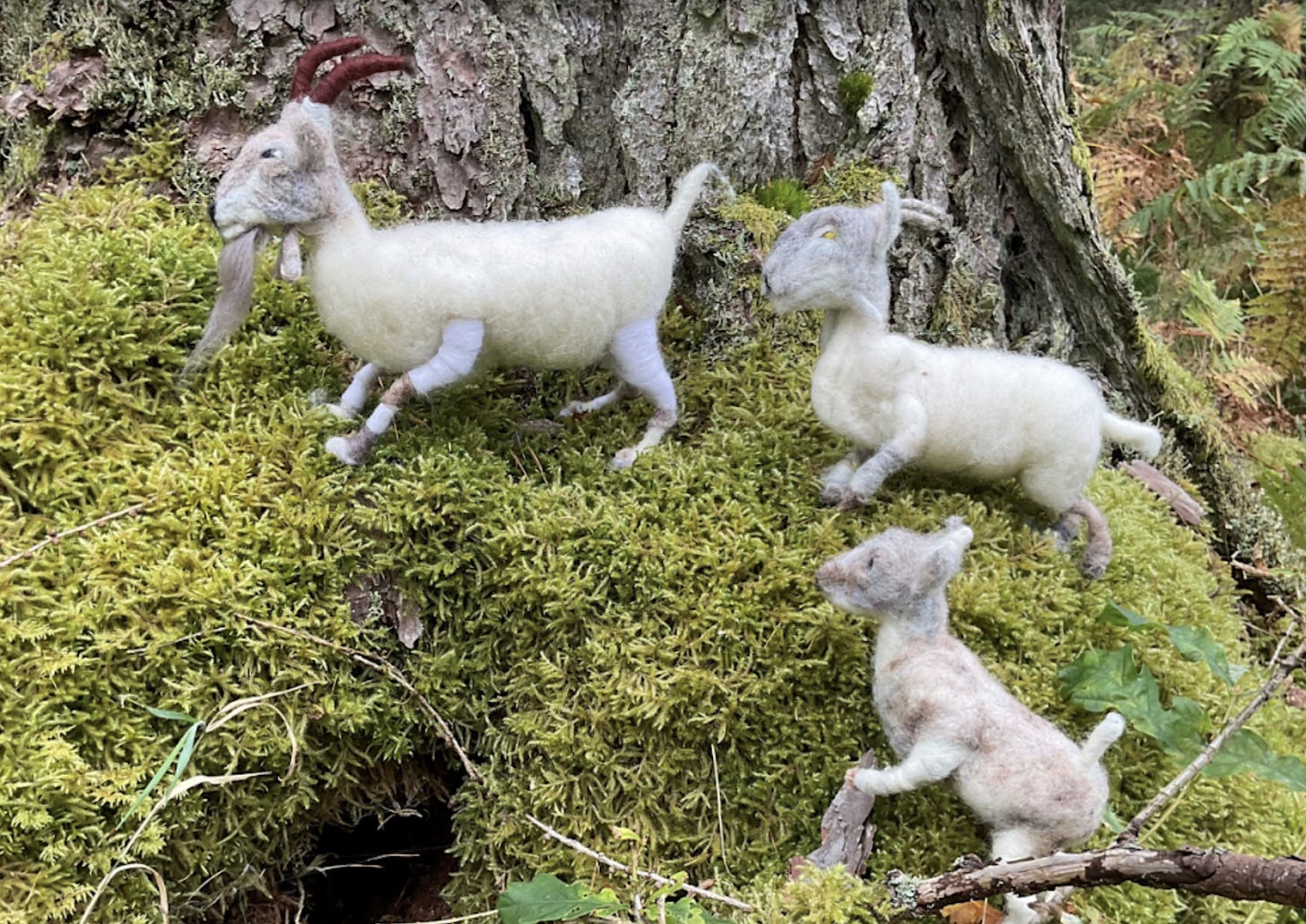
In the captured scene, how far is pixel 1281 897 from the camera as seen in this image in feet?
4.49

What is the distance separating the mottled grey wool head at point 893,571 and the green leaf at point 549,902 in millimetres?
706

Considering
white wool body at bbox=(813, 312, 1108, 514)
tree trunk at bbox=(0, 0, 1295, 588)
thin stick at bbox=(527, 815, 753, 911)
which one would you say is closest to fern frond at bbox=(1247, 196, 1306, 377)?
tree trunk at bbox=(0, 0, 1295, 588)

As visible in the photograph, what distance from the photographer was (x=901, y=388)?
7.08ft

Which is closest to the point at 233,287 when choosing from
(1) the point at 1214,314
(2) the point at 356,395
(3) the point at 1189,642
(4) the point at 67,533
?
(2) the point at 356,395

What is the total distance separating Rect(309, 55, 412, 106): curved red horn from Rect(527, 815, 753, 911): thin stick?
159 cm

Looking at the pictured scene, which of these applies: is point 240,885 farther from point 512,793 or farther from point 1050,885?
point 1050,885

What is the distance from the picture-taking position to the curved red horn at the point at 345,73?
2084mm

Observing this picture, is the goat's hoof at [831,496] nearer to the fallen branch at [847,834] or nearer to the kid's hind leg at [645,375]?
the kid's hind leg at [645,375]

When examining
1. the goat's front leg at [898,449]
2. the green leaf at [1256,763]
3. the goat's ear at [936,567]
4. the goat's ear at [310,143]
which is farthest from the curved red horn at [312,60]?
the green leaf at [1256,763]

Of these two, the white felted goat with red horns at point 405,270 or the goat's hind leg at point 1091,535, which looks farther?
the goat's hind leg at point 1091,535

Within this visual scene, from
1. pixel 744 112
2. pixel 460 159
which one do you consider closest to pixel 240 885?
pixel 460 159

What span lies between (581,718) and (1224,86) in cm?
658

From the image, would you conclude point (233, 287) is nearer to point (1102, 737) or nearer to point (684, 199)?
point (684, 199)

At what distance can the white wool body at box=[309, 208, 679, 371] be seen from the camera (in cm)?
207
